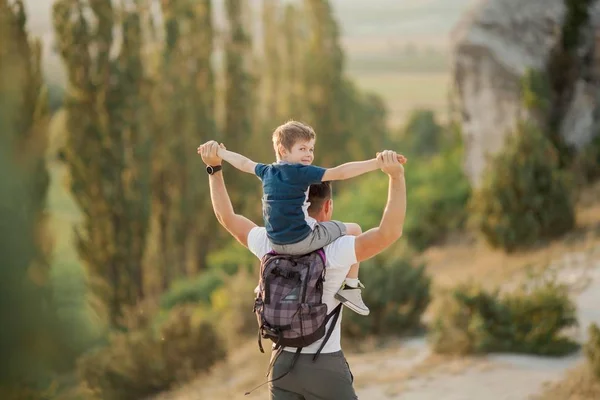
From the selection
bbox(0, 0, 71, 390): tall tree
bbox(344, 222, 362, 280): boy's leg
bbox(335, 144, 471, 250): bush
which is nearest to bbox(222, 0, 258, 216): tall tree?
bbox(335, 144, 471, 250): bush

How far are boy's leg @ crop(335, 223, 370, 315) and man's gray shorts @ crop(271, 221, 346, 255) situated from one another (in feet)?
0.41

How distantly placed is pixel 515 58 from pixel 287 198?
15.9 metres

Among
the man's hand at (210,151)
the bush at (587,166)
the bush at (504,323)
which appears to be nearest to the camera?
the man's hand at (210,151)

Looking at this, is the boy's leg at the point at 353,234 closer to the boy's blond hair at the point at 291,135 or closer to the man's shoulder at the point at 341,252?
the man's shoulder at the point at 341,252

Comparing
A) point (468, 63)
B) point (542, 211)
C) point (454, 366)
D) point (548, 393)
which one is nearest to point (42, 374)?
point (548, 393)

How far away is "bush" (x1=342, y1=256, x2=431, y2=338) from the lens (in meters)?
9.99

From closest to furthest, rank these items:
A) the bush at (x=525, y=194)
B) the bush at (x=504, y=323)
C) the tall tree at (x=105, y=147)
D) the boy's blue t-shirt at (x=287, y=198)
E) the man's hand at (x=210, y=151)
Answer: the boy's blue t-shirt at (x=287, y=198), the man's hand at (x=210, y=151), the bush at (x=504, y=323), the bush at (x=525, y=194), the tall tree at (x=105, y=147)

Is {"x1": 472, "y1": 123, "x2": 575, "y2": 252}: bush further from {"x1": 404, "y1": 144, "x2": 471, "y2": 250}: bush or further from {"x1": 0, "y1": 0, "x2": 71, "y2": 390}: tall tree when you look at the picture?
{"x1": 0, "y1": 0, "x2": 71, "y2": 390}: tall tree

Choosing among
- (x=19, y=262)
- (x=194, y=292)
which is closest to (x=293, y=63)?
(x=194, y=292)

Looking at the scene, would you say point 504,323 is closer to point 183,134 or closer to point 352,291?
point 352,291

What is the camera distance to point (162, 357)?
1072 cm

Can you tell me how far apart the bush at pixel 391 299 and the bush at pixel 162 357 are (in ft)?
6.12

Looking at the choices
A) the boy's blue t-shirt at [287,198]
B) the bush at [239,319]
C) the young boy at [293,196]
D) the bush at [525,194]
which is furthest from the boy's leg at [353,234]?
the bush at [525,194]

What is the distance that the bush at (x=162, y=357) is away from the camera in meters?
10.4
